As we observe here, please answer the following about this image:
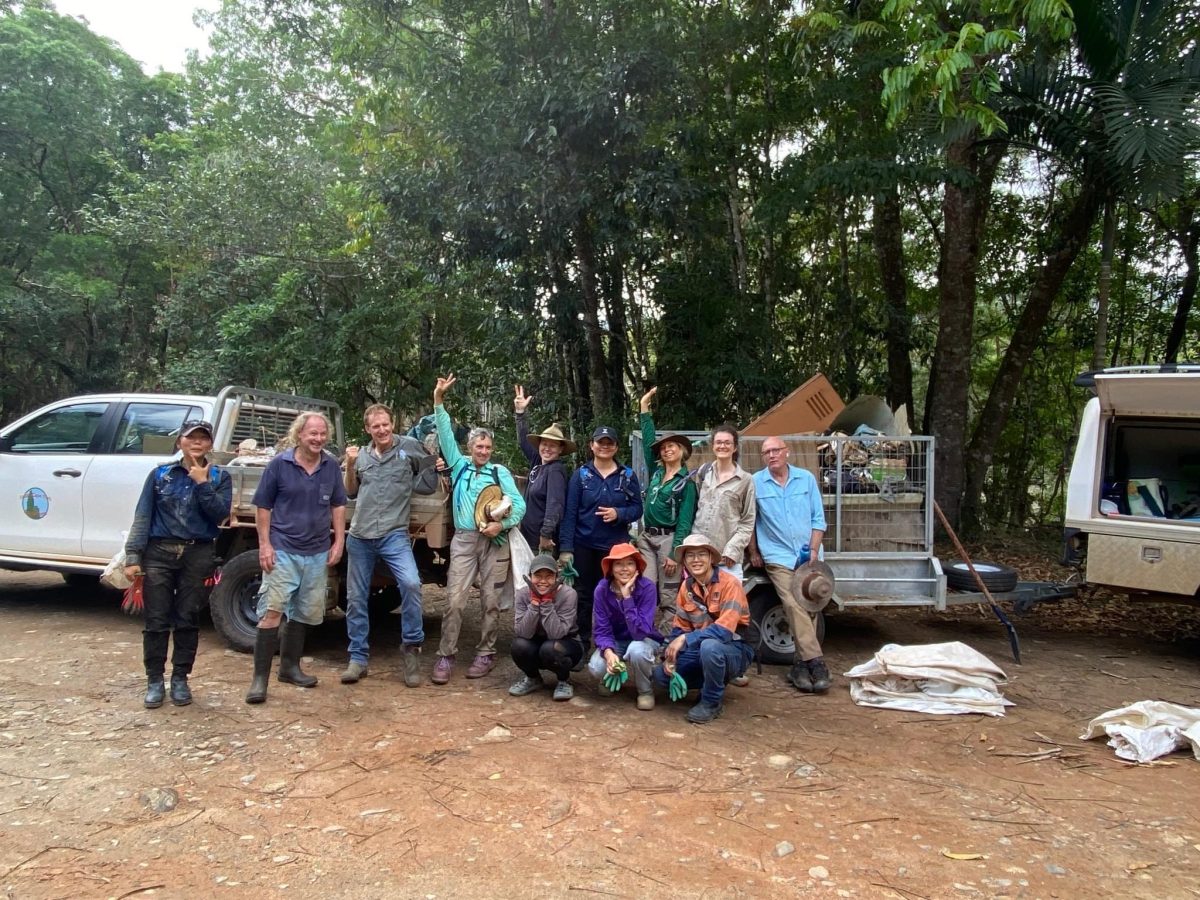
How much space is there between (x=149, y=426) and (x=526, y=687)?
3.82 metres

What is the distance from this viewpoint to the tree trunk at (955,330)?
31.3 feet

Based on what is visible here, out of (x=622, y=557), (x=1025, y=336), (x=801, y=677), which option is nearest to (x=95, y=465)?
(x=622, y=557)

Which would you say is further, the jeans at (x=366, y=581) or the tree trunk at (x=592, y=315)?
the tree trunk at (x=592, y=315)

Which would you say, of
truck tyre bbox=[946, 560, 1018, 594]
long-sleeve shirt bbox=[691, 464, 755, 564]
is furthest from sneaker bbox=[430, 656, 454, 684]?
truck tyre bbox=[946, 560, 1018, 594]

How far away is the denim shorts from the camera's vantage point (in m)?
4.75

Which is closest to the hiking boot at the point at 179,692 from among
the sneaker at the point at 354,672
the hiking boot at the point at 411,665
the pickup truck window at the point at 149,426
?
the sneaker at the point at 354,672

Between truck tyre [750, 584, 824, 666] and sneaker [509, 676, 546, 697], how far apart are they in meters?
1.64

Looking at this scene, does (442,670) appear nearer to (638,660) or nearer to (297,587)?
(297,587)

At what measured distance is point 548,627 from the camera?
4.82 m

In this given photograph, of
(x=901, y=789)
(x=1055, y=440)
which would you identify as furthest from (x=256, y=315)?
(x=1055, y=440)

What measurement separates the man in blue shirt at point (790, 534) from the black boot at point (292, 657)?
2.90 metres

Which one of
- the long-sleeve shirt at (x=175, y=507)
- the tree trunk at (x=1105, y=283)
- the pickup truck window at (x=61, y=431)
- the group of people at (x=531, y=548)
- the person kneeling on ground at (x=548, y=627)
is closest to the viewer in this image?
the long-sleeve shirt at (x=175, y=507)

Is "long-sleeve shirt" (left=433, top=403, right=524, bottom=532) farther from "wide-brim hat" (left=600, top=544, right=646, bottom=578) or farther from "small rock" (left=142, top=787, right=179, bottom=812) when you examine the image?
"small rock" (left=142, top=787, right=179, bottom=812)

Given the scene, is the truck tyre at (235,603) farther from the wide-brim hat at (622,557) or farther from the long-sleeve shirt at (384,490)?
the wide-brim hat at (622,557)
